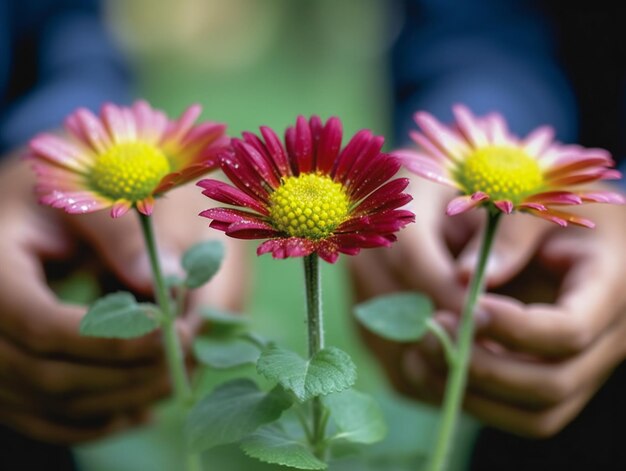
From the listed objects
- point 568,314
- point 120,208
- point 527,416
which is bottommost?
point 527,416

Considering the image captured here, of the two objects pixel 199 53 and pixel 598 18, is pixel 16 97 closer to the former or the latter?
pixel 598 18

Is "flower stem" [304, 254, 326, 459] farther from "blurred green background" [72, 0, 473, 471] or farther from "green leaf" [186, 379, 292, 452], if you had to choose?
"blurred green background" [72, 0, 473, 471]

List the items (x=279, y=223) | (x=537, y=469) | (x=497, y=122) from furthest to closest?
(x=537, y=469) → (x=497, y=122) → (x=279, y=223)

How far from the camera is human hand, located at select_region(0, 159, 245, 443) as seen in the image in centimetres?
49

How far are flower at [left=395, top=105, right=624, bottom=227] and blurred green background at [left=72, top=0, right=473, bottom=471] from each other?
0.37m

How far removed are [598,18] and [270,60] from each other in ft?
4.08

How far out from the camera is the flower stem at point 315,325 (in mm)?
314

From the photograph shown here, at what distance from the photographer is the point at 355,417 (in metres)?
0.37

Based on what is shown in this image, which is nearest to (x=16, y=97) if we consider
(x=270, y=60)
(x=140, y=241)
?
(x=140, y=241)

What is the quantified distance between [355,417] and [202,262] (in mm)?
122

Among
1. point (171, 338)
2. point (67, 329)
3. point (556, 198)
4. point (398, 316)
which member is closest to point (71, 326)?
point (67, 329)

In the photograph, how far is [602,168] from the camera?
0.35 metres

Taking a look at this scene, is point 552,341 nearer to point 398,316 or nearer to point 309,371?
point 398,316

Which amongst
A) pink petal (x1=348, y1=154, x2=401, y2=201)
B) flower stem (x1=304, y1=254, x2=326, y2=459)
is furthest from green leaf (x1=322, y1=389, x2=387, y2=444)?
pink petal (x1=348, y1=154, x2=401, y2=201)
